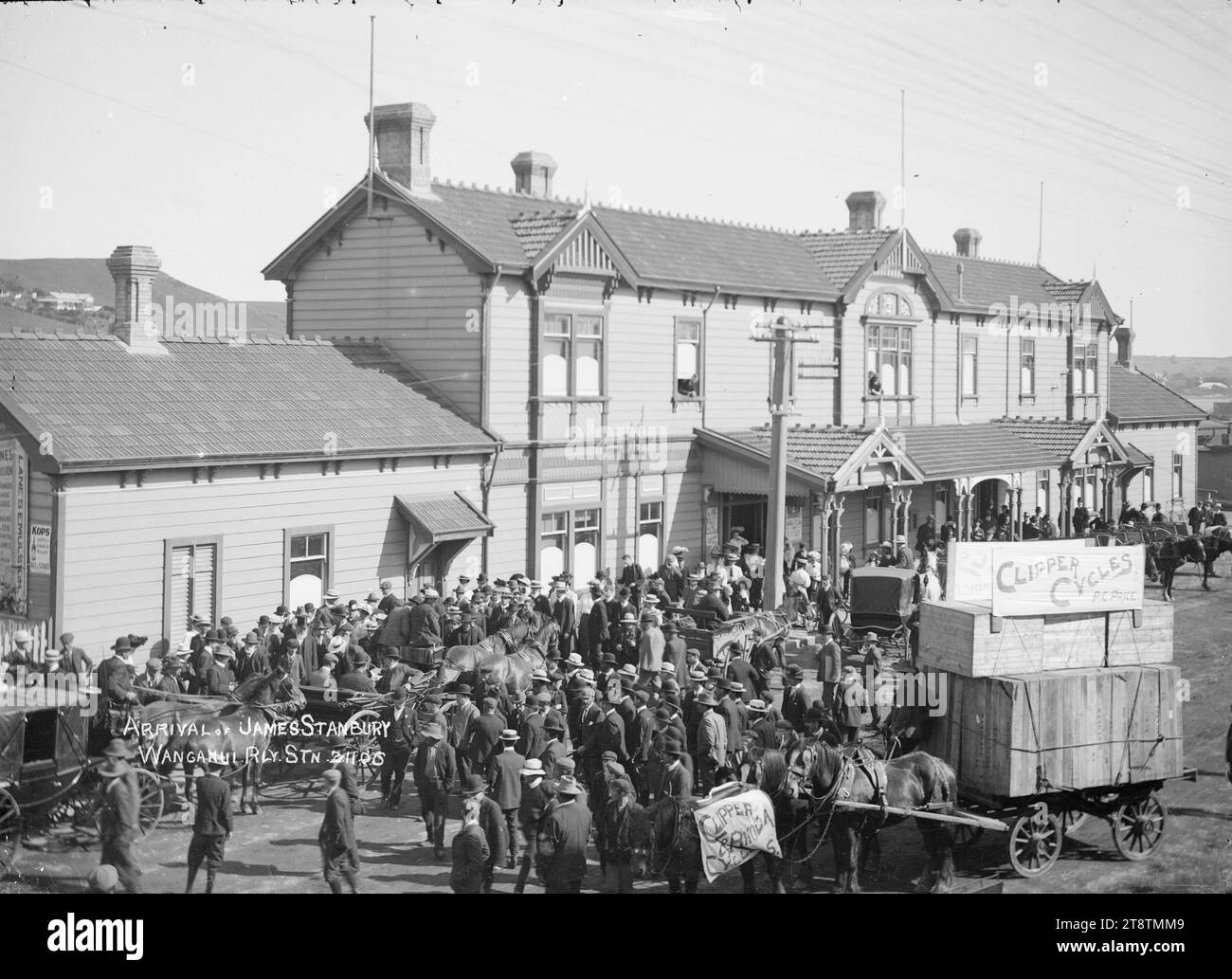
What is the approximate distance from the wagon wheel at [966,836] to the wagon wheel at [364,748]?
722cm

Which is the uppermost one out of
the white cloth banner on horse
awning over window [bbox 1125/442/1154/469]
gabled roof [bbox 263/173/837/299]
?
gabled roof [bbox 263/173/837/299]

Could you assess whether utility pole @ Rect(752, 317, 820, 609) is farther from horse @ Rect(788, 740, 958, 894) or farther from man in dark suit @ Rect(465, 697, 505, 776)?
horse @ Rect(788, 740, 958, 894)

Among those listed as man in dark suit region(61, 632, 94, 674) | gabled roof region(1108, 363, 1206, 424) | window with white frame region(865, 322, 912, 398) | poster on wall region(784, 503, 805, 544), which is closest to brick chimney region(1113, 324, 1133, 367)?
gabled roof region(1108, 363, 1206, 424)

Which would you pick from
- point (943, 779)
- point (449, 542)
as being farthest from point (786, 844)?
point (449, 542)

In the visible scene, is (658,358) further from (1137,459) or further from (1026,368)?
(1137,459)

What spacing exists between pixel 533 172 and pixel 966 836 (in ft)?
74.6

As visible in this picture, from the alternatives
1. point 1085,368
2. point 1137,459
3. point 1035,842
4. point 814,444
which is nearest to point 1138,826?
point 1035,842

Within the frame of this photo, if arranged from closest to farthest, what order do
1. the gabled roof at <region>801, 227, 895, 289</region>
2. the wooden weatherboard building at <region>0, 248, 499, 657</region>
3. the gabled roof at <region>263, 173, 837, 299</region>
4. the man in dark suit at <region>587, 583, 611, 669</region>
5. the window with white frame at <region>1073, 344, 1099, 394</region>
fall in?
the wooden weatherboard building at <region>0, 248, 499, 657</region> < the man in dark suit at <region>587, 583, 611, 669</region> < the gabled roof at <region>263, 173, 837, 299</region> < the gabled roof at <region>801, 227, 895, 289</region> < the window with white frame at <region>1073, 344, 1099, 394</region>

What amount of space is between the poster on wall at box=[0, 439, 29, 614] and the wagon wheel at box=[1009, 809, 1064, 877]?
14182mm

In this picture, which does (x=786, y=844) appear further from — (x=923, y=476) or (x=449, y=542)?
(x=923, y=476)

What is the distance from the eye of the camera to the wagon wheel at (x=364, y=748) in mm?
17500

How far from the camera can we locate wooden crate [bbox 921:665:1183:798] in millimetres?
14656

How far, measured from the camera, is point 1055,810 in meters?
15.2
